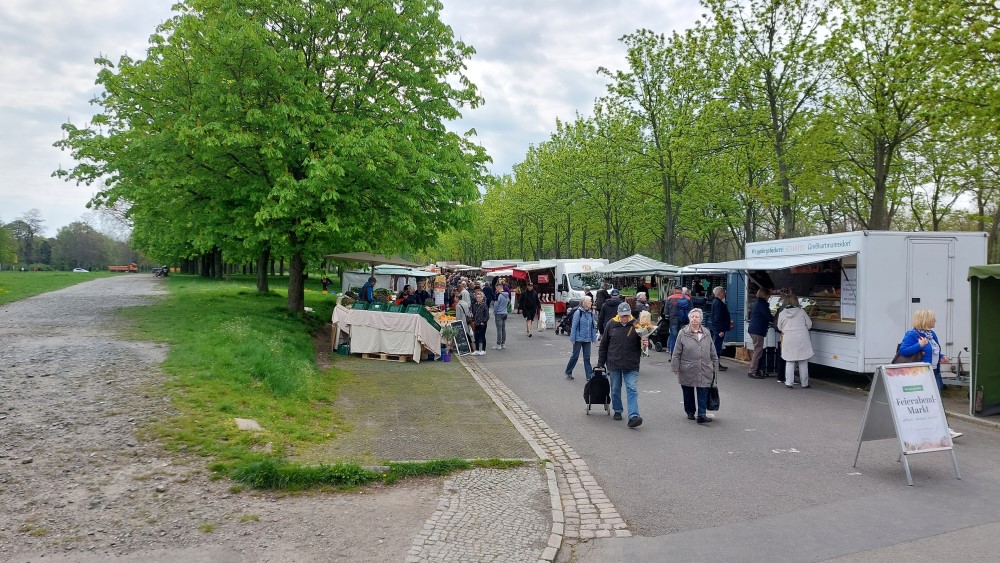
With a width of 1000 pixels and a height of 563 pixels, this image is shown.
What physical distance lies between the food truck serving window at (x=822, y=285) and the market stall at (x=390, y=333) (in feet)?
24.7

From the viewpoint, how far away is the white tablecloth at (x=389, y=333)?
14451 mm

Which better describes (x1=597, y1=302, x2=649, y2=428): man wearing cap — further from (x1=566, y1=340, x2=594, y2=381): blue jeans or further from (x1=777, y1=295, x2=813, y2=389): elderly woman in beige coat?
(x1=777, y1=295, x2=813, y2=389): elderly woman in beige coat

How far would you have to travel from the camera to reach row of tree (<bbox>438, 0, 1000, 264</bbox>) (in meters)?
14.3

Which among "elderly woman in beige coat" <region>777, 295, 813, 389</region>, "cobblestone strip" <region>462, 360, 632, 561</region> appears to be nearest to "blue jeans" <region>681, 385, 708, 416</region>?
"cobblestone strip" <region>462, 360, 632, 561</region>

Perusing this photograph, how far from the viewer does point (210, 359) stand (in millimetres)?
10008

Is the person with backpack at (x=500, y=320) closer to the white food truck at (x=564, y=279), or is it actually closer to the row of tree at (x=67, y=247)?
the white food truck at (x=564, y=279)

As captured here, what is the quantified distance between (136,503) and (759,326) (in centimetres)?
1140

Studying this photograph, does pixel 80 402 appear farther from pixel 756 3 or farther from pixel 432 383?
pixel 756 3

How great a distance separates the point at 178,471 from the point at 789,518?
548 cm

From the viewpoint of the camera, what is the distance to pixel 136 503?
5031 mm

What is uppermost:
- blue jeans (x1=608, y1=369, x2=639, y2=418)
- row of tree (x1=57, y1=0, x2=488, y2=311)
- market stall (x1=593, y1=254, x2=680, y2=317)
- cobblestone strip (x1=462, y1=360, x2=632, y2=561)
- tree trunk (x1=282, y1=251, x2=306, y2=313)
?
row of tree (x1=57, y1=0, x2=488, y2=311)

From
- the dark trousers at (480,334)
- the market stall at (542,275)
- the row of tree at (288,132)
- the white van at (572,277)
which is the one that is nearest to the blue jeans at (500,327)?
the dark trousers at (480,334)

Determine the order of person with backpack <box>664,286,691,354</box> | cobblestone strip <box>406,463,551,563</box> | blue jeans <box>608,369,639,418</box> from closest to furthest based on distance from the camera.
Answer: cobblestone strip <box>406,463,551,563</box>
blue jeans <box>608,369,639,418</box>
person with backpack <box>664,286,691,354</box>

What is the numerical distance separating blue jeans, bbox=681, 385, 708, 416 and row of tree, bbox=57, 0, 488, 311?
8860 mm
